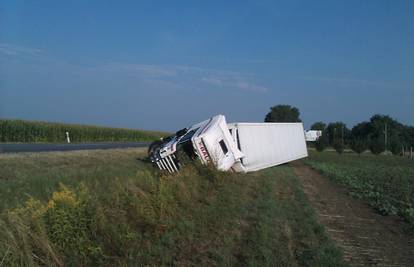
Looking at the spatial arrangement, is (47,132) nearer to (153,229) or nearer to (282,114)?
(153,229)

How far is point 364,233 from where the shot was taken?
880 centimetres

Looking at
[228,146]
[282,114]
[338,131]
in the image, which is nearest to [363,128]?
[338,131]

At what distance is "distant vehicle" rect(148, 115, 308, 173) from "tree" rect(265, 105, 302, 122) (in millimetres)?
88341

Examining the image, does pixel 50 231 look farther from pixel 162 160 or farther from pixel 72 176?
pixel 162 160

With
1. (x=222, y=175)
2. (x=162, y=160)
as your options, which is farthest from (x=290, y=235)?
(x=162, y=160)

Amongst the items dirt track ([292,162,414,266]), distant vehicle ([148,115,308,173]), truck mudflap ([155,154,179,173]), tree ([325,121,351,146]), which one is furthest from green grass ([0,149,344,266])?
tree ([325,121,351,146])

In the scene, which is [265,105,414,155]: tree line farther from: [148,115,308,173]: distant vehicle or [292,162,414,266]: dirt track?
[292,162,414,266]: dirt track

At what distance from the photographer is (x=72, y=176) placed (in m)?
12.8

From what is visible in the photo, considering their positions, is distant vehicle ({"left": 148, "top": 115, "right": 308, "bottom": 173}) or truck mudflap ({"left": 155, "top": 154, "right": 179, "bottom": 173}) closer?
distant vehicle ({"left": 148, "top": 115, "right": 308, "bottom": 173})

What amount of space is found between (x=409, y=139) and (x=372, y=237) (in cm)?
12392

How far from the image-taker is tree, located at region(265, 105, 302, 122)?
11469cm

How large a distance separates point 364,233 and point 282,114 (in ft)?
360

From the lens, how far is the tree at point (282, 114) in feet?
376

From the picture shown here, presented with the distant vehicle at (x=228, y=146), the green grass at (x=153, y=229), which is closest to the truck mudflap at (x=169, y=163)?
the distant vehicle at (x=228, y=146)
